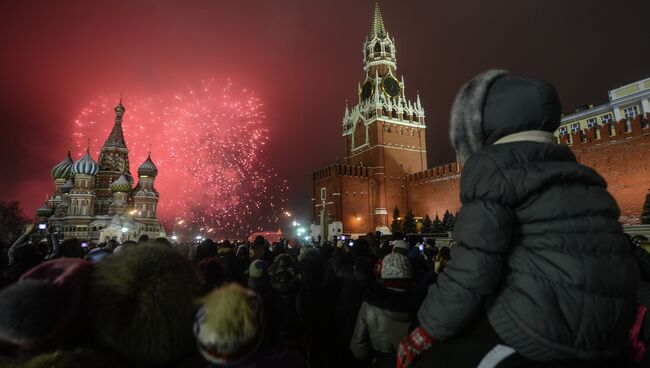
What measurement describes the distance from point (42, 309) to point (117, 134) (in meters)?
46.9

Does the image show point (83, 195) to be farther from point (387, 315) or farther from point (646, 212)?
point (646, 212)

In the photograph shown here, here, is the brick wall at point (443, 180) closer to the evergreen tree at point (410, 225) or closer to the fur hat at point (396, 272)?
the evergreen tree at point (410, 225)

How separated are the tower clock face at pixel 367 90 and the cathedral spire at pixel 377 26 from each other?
340 inches

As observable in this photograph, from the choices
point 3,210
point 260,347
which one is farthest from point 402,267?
point 3,210

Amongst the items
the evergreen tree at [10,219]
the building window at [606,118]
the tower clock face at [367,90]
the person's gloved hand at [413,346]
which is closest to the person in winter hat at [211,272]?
the person's gloved hand at [413,346]

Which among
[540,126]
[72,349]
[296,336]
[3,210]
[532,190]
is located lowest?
[296,336]

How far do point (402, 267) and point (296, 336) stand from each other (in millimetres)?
1554

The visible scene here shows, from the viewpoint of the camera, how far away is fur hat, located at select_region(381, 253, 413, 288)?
8.04 feet

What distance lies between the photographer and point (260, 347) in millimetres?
1530

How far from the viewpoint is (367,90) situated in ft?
156

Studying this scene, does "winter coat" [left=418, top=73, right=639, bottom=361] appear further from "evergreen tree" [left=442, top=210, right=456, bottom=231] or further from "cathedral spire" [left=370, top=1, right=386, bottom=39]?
"cathedral spire" [left=370, top=1, right=386, bottom=39]

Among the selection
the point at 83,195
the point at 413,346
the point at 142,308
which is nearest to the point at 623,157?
the point at 413,346

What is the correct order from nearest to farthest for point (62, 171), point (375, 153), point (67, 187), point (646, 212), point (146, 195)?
1. point (646, 212)
2. point (67, 187)
3. point (146, 195)
4. point (62, 171)
5. point (375, 153)

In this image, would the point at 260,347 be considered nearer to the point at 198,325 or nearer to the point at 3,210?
the point at 198,325
